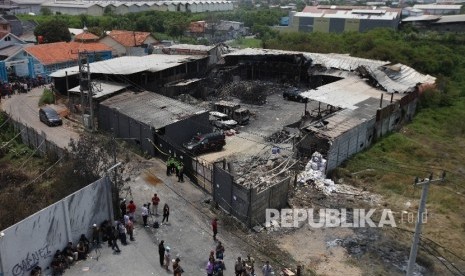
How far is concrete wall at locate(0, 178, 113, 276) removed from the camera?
48.1 ft

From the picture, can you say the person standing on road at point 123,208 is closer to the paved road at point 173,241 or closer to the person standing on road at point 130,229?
the paved road at point 173,241

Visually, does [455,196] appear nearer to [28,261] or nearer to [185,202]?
[185,202]

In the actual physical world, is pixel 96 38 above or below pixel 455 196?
above

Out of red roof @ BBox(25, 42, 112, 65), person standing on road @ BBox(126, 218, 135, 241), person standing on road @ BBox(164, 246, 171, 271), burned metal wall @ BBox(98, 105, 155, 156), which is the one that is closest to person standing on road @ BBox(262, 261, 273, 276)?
person standing on road @ BBox(164, 246, 171, 271)

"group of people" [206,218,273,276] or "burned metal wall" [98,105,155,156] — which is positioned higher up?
"burned metal wall" [98,105,155,156]

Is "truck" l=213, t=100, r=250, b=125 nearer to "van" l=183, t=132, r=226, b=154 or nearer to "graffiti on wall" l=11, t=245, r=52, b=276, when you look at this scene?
"van" l=183, t=132, r=226, b=154

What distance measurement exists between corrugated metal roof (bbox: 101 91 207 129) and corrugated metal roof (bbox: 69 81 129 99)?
69cm

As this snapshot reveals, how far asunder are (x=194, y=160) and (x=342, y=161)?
9832 millimetres

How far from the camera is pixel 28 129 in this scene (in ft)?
94.8

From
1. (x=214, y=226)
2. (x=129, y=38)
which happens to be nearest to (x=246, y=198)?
(x=214, y=226)

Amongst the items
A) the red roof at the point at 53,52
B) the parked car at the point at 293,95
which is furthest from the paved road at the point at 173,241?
the red roof at the point at 53,52

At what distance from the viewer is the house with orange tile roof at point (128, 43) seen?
60.3 metres

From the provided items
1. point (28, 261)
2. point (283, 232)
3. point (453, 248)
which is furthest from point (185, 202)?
point (453, 248)

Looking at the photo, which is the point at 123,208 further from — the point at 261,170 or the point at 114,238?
the point at 261,170
